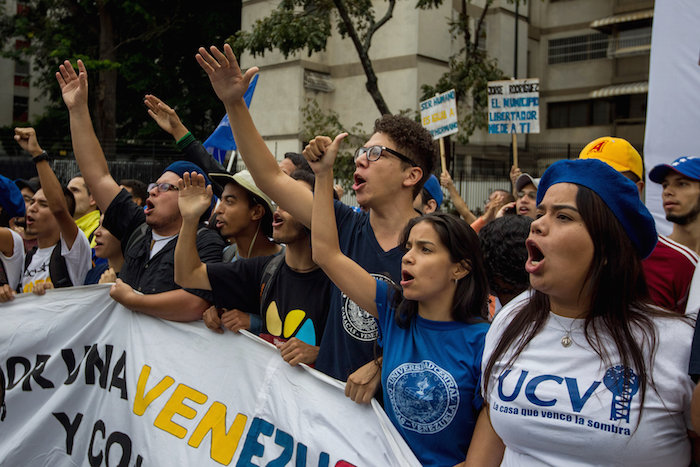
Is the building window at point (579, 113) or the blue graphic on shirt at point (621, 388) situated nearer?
the blue graphic on shirt at point (621, 388)

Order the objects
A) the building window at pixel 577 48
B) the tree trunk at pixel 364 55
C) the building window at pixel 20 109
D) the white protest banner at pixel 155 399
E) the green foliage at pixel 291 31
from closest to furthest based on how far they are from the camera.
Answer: the white protest banner at pixel 155 399 < the green foliage at pixel 291 31 < the tree trunk at pixel 364 55 < the building window at pixel 577 48 < the building window at pixel 20 109

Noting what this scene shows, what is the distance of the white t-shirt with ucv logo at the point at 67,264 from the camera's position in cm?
463

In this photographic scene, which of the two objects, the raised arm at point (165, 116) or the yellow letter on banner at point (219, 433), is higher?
the raised arm at point (165, 116)

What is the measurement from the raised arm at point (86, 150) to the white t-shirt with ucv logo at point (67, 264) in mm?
717

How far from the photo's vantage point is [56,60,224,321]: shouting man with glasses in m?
3.50

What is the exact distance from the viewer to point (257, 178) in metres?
2.90

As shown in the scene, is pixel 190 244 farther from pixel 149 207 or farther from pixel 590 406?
Answer: pixel 590 406

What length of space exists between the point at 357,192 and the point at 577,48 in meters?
23.7

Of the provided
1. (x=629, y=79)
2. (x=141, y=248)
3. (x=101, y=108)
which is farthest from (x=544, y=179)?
(x=629, y=79)

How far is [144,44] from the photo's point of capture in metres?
24.3

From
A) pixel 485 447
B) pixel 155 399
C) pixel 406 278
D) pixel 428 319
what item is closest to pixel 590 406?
pixel 485 447

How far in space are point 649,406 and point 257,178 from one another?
1785 mm

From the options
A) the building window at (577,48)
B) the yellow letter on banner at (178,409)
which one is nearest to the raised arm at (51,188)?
the yellow letter on banner at (178,409)

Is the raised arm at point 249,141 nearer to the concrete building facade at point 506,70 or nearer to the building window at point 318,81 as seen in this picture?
the concrete building facade at point 506,70
